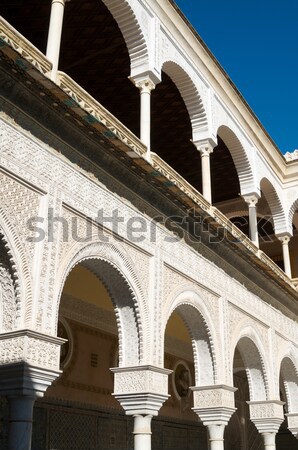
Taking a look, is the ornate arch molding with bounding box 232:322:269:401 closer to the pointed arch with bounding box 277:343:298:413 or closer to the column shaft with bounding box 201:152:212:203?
the pointed arch with bounding box 277:343:298:413

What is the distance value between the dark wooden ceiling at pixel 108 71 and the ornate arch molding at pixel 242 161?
2.73 ft

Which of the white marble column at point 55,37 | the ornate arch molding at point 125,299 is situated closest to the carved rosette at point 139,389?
the ornate arch molding at point 125,299

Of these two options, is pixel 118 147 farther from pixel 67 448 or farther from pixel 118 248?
pixel 67 448

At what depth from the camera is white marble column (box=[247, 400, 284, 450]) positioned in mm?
9453

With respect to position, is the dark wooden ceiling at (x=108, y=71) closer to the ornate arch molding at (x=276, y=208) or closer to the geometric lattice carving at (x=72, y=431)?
the ornate arch molding at (x=276, y=208)

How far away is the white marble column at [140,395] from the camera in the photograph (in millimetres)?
6121

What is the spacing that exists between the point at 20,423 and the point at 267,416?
5991mm

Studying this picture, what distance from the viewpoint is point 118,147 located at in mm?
6223

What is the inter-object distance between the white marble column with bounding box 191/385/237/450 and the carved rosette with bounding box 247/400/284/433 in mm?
1804

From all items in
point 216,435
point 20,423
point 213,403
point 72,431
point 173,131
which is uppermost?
point 173,131

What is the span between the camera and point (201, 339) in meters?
8.00

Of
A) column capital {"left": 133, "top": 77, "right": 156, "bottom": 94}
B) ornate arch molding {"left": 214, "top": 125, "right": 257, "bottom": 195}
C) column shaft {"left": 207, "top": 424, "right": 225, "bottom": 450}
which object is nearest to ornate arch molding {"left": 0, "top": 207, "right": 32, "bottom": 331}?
column capital {"left": 133, "top": 77, "right": 156, "bottom": 94}

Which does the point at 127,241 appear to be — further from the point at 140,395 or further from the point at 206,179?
the point at 206,179

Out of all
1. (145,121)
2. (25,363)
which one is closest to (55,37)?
(145,121)
